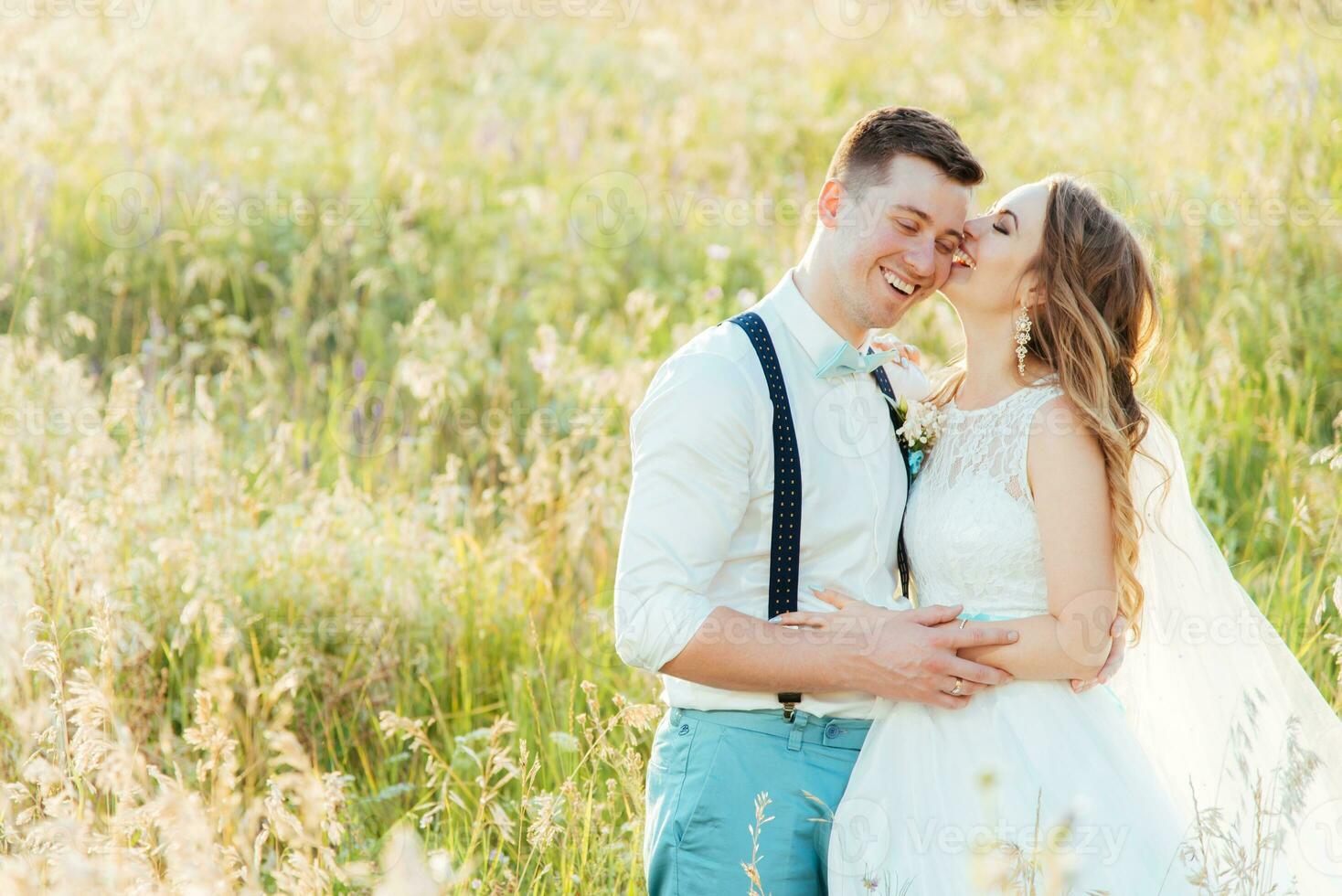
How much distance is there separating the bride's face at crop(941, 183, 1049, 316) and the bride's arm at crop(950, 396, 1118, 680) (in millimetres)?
438

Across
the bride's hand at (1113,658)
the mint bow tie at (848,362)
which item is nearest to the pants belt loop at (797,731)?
the bride's hand at (1113,658)

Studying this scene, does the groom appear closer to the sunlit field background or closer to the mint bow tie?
the mint bow tie

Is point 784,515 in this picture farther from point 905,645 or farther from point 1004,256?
point 1004,256

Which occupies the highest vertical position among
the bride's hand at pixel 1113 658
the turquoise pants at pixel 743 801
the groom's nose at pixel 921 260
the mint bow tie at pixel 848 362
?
the groom's nose at pixel 921 260

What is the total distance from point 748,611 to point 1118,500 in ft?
2.85

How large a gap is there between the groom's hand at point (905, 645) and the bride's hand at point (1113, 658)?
229 millimetres

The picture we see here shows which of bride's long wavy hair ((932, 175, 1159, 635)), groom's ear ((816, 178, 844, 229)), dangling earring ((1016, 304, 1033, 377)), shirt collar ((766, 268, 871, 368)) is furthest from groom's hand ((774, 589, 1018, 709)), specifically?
groom's ear ((816, 178, 844, 229))

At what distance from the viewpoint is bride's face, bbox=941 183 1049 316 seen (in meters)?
2.94

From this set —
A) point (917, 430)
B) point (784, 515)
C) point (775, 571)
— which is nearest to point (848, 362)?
point (917, 430)

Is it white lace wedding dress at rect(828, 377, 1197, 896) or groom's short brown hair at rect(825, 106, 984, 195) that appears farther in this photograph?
groom's short brown hair at rect(825, 106, 984, 195)

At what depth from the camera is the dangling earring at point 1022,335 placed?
2906mm

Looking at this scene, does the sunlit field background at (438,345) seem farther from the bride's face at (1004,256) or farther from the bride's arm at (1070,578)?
the bride's face at (1004,256)

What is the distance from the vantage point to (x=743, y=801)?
2535 mm

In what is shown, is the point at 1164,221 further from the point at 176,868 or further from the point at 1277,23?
the point at 176,868
